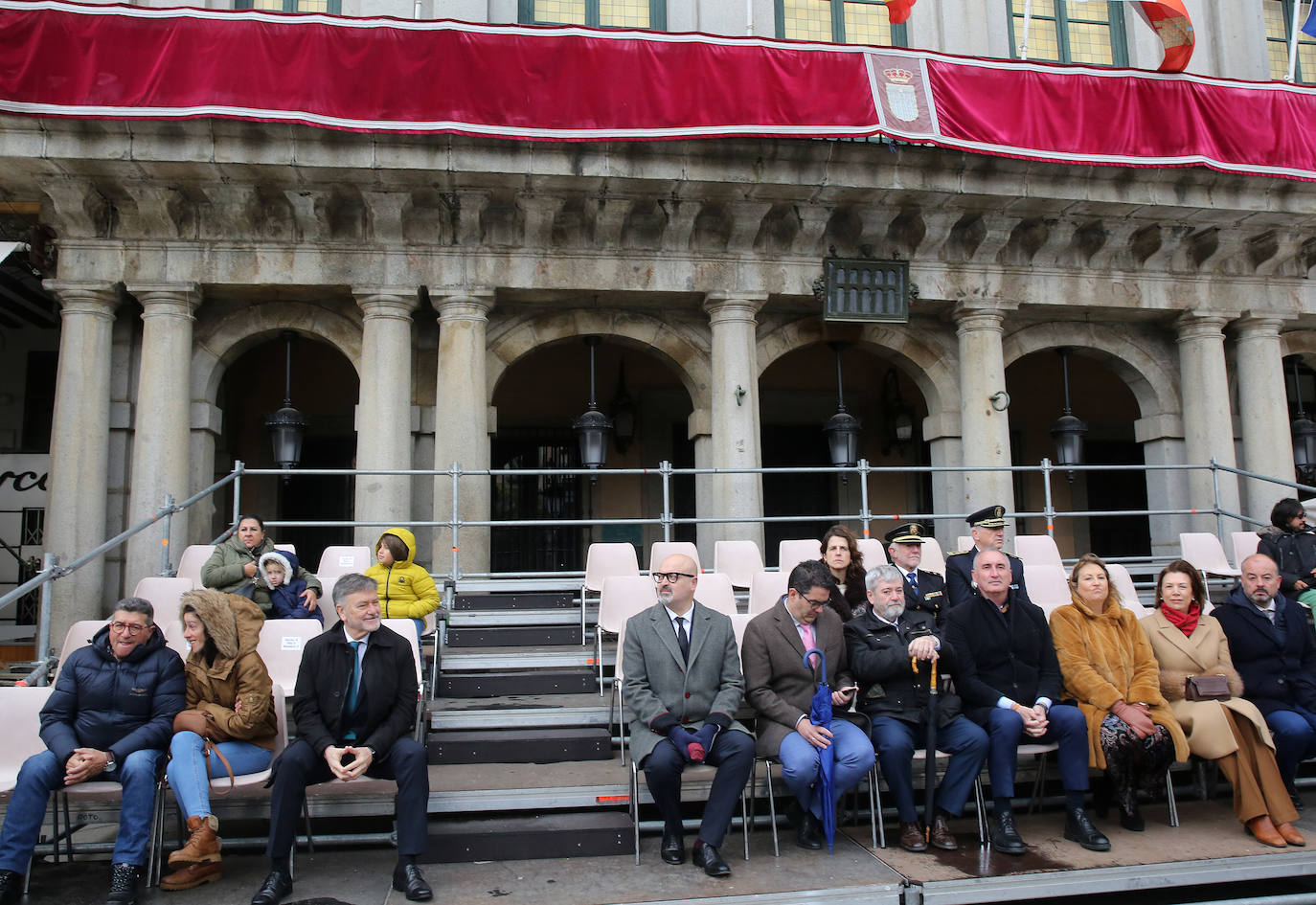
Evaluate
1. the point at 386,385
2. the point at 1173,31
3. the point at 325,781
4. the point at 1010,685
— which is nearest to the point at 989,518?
the point at 1010,685

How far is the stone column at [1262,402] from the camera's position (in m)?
12.5

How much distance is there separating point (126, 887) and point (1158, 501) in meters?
12.2

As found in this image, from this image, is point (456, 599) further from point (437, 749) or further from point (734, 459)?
point (734, 459)

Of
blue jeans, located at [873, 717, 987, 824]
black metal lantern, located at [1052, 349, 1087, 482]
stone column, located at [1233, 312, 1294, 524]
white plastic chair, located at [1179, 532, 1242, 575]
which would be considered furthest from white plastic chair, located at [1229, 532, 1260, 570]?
blue jeans, located at [873, 717, 987, 824]

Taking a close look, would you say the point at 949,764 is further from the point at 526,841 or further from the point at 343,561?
the point at 343,561

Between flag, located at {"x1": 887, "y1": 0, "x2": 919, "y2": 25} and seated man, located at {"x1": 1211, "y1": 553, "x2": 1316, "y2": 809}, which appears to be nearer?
seated man, located at {"x1": 1211, "y1": 553, "x2": 1316, "y2": 809}

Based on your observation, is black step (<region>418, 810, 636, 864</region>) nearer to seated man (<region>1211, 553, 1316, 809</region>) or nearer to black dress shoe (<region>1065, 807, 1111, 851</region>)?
black dress shoe (<region>1065, 807, 1111, 851</region>)

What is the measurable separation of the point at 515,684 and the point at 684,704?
2.12m

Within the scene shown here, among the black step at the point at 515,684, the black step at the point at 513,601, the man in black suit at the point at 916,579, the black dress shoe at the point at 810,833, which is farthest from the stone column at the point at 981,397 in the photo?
the black dress shoe at the point at 810,833

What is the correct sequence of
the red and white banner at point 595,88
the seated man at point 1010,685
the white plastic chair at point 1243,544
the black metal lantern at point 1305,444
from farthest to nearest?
the black metal lantern at point 1305,444, the white plastic chair at point 1243,544, the red and white banner at point 595,88, the seated man at point 1010,685

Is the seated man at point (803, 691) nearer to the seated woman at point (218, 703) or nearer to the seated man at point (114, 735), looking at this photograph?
the seated woman at point (218, 703)

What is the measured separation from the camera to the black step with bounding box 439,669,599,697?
7.23 meters

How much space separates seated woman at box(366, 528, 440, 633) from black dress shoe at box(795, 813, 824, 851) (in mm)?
3108

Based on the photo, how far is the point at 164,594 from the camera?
24.4 ft
